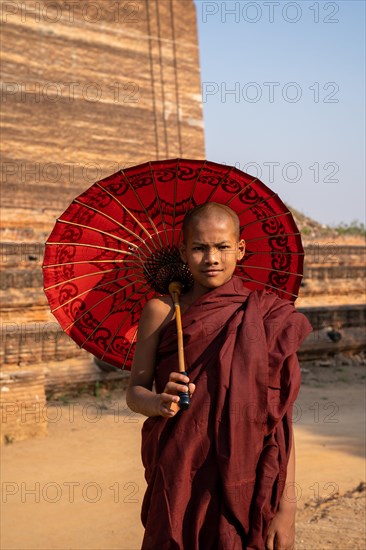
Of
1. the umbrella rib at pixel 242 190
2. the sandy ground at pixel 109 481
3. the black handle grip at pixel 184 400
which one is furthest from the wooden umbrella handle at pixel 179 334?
the sandy ground at pixel 109 481

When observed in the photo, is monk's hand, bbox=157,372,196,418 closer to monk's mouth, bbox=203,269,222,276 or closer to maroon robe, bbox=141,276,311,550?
maroon robe, bbox=141,276,311,550

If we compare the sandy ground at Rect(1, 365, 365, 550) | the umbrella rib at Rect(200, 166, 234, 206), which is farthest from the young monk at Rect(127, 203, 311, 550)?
the sandy ground at Rect(1, 365, 365, 550)

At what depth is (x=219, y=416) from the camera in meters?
2.10

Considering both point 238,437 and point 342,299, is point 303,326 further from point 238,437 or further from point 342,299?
point 342,299

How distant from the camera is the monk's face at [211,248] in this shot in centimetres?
222

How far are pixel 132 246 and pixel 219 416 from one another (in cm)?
83

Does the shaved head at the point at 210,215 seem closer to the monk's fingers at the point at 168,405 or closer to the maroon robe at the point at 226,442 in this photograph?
the maroon robe at the point at 226,442

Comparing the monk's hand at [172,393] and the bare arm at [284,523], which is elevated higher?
the monk's hand at [172,393]

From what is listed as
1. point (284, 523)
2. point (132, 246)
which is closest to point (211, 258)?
point (132, 246)

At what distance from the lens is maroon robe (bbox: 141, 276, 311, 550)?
209 cm

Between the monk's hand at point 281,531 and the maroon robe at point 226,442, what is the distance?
0.03 metres

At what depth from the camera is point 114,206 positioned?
2648 mm

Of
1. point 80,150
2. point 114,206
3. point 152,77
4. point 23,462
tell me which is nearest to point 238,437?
point 114,206

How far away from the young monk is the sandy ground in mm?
1737
